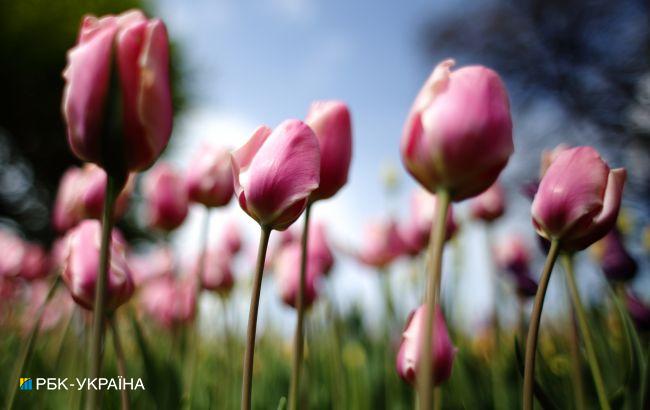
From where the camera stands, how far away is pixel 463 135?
1.24 feet

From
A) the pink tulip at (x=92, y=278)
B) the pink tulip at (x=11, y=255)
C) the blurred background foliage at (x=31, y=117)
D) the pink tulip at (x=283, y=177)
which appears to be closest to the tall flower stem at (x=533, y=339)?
the pink tulip at (x=283, y=177)

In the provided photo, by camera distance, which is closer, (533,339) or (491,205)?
(533,339)

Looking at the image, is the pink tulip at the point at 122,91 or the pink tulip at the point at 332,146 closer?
the pink tulip at the point at 122,91

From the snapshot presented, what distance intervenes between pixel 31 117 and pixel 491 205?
8571 mm

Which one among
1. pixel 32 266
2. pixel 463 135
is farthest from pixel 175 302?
pixel 463 135

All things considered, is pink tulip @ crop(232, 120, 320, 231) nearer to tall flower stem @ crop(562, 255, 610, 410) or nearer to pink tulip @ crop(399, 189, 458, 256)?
tall flower stem @ crop(562, 255, 610, 410)

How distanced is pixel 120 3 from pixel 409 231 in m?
9.12

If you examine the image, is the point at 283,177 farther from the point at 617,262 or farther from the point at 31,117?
the point at 31,117

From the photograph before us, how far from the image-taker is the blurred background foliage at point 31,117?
7824 mm

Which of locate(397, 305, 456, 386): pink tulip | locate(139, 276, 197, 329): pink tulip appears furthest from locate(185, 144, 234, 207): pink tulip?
locate(397, 305, 456, 386): pink tulip

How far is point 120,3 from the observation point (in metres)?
8.74

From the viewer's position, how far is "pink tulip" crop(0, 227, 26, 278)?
5.03 feet

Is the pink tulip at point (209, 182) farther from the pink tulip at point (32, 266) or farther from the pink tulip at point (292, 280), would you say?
the pink tulip at point (32, 266)

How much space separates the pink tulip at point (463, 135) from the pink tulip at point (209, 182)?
21.5 inches
